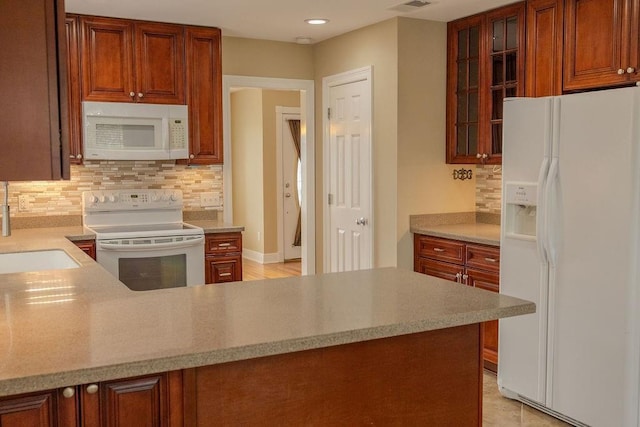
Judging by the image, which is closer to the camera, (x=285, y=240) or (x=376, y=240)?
(x=376, y=240)

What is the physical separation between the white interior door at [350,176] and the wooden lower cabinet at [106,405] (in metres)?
3.39

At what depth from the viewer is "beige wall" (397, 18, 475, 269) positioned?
4.70 m

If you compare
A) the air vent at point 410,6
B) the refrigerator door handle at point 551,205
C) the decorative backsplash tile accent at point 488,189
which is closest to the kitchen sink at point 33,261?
the refrigerator door handle at point 551,205

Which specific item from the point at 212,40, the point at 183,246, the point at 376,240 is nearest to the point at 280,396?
the point at 183,246

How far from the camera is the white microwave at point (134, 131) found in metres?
4.53

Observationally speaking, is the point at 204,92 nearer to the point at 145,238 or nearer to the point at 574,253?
the point at 145,238

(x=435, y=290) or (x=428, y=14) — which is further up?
(x=428, y=14)

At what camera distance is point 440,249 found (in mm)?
4535

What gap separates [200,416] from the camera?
1759mm

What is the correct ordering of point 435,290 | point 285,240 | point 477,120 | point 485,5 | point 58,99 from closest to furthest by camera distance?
point 58,99
point 435,290
point 485,5
point 477,120
point 285,240

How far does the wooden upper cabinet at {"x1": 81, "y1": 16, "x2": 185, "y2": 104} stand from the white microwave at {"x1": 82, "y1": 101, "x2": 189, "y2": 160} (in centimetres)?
9

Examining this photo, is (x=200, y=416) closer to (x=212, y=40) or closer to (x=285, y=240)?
(x=212, y=40)

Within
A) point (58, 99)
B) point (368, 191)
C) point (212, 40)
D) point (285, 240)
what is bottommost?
point (285, 240)

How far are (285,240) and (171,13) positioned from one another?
4365mm
